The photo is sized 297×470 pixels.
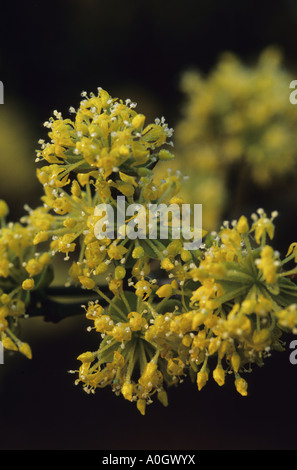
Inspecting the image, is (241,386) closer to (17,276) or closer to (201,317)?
(201,317)

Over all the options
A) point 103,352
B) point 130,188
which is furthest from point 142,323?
point 130,188

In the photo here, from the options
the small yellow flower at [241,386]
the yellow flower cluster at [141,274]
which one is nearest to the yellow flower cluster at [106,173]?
the yellow flower cluster at [141,274]

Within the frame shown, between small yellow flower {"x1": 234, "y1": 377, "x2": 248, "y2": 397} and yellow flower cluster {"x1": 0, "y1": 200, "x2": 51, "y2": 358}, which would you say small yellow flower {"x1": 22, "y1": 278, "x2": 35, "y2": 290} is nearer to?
yellow flower cluster {"x1": 0, "y1": 200, "x2": 51, "y2": 358}

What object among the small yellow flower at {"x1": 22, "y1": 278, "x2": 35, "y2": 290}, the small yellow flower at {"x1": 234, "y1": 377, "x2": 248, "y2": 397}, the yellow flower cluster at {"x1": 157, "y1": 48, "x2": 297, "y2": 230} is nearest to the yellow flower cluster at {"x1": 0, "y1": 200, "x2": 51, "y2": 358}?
the small yellow flower at {"x1": 22, "y1": 278, "x2": 35, "y2": 290}

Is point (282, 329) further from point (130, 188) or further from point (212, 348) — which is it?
point (130, 188)

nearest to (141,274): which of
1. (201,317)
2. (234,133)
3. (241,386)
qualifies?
(201,317)
